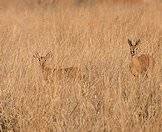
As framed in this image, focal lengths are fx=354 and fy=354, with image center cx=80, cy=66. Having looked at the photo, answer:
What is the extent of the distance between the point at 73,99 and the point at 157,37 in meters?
2.85

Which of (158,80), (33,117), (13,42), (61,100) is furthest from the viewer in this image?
(13,42)

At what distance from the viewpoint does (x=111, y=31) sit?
231 inches

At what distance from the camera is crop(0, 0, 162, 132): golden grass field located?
8.39 feet

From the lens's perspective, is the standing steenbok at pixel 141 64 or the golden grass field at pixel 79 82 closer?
the golden grass field at pixel 79 82

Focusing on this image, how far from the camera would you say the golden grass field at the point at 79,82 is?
256cm

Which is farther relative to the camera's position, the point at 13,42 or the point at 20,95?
the point at 13,42

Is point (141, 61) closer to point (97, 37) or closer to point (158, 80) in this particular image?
point (158, 80)

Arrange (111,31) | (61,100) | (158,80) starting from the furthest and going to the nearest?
(111,31)
(158,80)
(61,100)

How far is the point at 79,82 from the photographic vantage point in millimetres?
3414

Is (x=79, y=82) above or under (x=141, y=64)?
under

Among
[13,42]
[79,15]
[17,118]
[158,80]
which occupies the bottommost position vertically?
[17,118]

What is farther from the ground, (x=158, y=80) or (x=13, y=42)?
(x=13, y=42)

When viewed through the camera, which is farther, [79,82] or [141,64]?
[141,64]

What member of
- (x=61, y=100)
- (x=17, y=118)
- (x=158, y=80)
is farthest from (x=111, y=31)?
(x=17, y=118)
